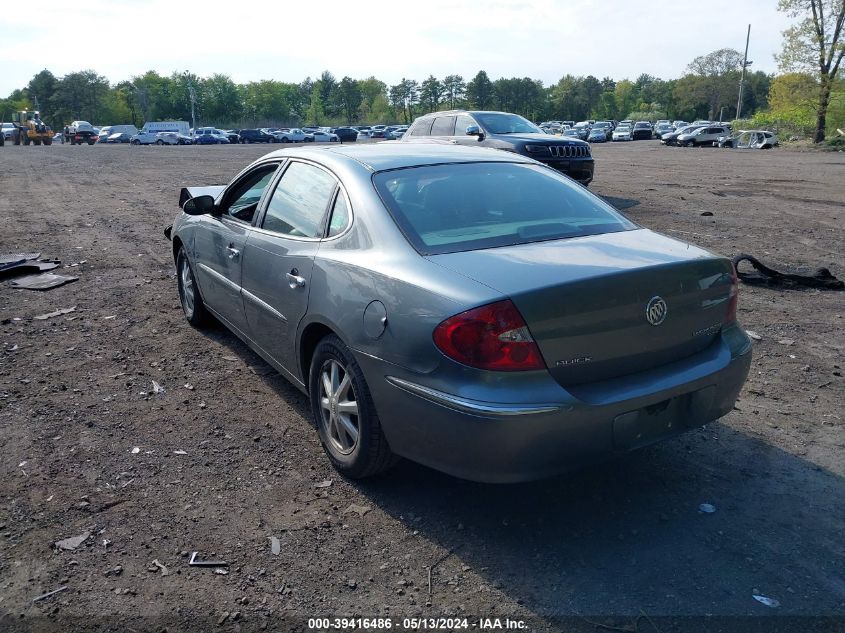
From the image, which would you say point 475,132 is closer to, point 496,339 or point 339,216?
point 339,216

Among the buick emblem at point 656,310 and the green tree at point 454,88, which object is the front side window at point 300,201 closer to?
the buick emblem at point 656,310

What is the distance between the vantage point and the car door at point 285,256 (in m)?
4.08

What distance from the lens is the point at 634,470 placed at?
3.87 meters

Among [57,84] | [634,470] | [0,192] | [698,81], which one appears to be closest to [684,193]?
[634,470]

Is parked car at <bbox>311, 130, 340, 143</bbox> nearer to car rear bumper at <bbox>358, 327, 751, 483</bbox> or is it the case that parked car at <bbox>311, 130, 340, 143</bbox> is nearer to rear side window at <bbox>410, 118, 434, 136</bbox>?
rear side window at <bbox>410, 118, 434, 136</bbox>

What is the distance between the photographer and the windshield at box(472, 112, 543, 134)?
1486 cm

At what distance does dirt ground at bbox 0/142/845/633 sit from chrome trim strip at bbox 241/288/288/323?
71 cm

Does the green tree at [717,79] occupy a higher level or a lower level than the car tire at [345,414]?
higher

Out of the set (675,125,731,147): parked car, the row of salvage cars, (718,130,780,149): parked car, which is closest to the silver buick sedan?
(718,130,780,149): parked car

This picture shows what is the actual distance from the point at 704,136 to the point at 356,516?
54.6m

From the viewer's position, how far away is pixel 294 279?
4.07 metres

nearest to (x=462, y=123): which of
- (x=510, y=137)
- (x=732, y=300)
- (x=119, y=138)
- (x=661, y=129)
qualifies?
(x=510, y=137)

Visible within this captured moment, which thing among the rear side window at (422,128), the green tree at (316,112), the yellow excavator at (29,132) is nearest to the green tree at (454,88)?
the green tree at (316,112)

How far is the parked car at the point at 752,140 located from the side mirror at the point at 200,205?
4883cm
